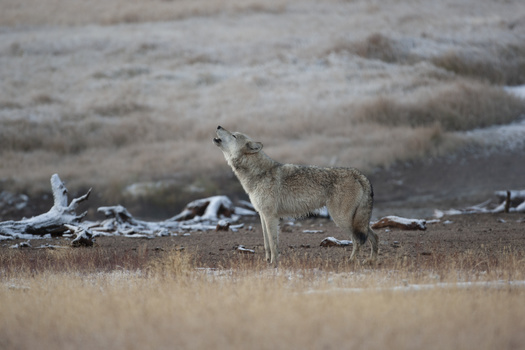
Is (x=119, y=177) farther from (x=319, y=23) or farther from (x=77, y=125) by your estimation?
(x=319, y=23)

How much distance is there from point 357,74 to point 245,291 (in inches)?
1020

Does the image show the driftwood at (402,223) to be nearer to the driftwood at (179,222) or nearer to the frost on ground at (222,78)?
the driftwood at (179,222)

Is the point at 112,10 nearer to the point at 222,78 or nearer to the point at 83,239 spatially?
the point at 222,78

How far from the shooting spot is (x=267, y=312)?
564 cm

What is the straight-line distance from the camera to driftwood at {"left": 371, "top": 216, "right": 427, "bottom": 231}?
14.5 m

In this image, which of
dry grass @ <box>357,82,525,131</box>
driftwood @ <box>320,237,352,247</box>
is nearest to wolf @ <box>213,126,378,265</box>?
driftwood @ <box>320,237,352,247</box>

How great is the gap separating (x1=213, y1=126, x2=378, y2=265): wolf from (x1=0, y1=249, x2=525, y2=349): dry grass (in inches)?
58.0

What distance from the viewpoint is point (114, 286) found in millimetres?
7695

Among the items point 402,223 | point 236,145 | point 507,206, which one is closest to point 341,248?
point 236,145

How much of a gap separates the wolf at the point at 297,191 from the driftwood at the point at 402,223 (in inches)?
201

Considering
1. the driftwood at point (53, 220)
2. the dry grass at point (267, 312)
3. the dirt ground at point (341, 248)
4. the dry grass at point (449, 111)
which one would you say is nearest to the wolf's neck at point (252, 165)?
the dirt ground at point (341, 248)

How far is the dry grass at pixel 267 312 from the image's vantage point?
499 centimetres

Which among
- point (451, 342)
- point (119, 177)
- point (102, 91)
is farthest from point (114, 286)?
point (102, 91)

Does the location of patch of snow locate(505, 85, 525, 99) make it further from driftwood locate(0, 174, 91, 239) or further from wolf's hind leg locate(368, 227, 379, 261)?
driftwood locate(0, 174, 91, 239)
